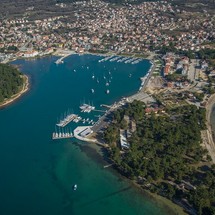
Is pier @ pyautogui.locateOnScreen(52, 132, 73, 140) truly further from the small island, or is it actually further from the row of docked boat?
the row of docked boat

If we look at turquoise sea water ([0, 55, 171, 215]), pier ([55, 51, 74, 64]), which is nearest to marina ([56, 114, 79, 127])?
turquoise sea water ([0, 55, 171, 215])

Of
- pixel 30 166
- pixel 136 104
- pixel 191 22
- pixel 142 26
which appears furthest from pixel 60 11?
pixel 30 166

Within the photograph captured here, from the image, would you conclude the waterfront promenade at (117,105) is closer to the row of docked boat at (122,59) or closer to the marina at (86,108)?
the marina at (86,108)

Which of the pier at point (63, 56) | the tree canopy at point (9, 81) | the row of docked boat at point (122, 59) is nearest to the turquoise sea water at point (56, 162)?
the tree canopy at point (9, 81)

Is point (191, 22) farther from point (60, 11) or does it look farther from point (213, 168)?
point (213, 168)

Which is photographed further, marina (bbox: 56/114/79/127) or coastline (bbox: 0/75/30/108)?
coastline (bbox: 0/75/30/108)

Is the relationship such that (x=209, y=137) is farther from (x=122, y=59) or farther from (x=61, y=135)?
(x=122, y=59)
